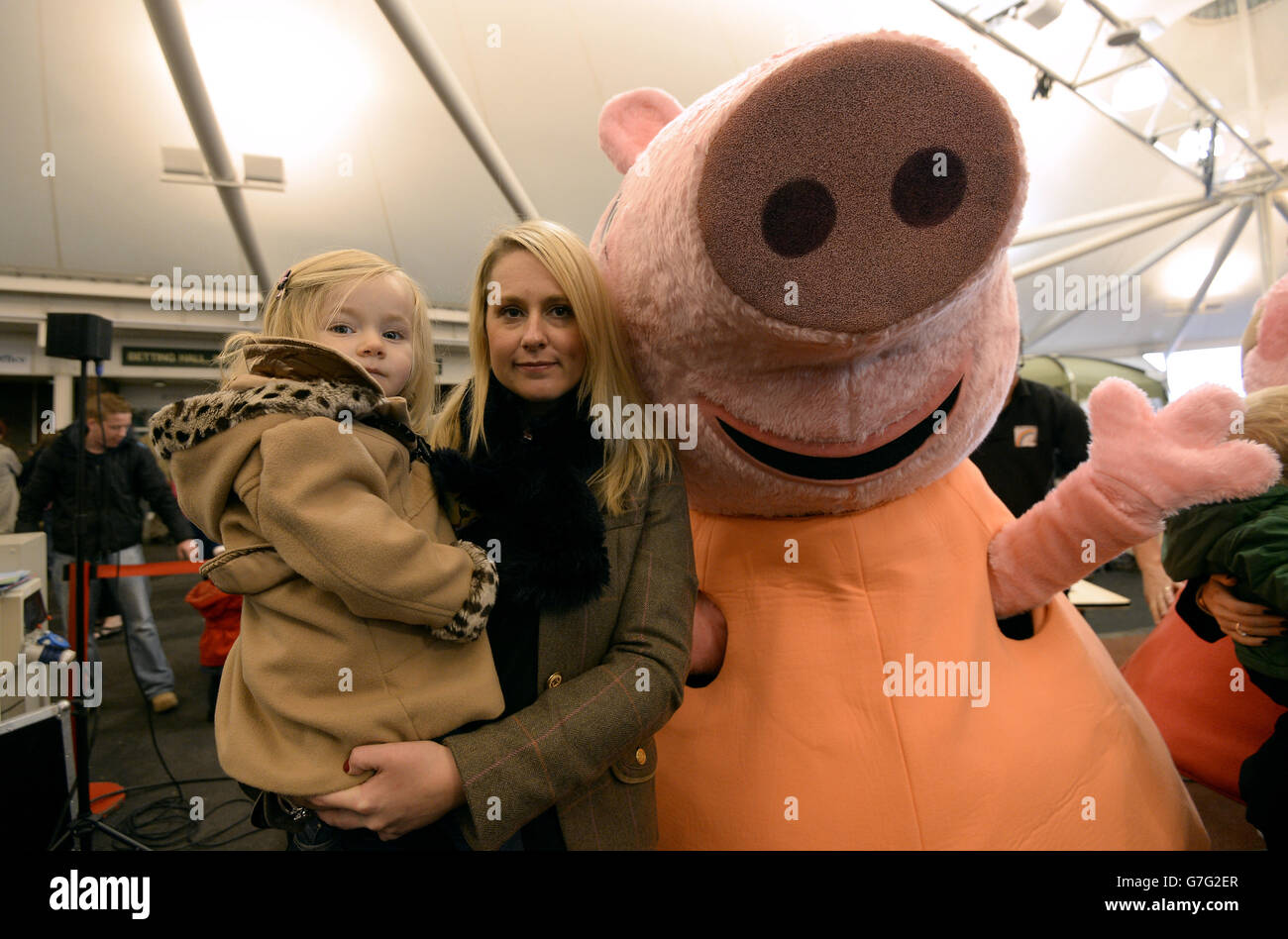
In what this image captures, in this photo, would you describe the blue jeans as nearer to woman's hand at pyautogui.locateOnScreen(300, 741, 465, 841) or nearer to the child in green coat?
woman's hand at pyautogui.locateOnScreen(300, 741, 465, 841)

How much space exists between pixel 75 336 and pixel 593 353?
81.6 inches

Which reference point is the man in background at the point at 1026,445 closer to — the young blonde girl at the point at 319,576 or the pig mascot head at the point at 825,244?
the pig mascot head at the point at 825,244

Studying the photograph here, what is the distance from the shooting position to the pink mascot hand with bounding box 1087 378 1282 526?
3.18 feet

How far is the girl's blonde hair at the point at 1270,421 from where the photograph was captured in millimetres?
1044

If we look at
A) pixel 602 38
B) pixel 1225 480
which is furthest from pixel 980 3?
pixel 1225 480

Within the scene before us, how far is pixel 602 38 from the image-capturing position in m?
5.74

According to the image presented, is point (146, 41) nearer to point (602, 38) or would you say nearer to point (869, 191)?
point (602, 38)

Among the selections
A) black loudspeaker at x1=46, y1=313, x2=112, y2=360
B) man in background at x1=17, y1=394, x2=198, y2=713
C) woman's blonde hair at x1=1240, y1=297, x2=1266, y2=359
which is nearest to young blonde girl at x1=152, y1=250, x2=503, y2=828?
woman's blonde hair at x1=1240, y1=297, x2=1266, y2=359

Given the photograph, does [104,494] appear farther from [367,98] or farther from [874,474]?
[874,474]

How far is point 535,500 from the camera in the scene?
903 mm

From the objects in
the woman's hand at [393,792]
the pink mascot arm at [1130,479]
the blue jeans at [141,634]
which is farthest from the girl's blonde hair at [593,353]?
the blue jeans at [141,634]

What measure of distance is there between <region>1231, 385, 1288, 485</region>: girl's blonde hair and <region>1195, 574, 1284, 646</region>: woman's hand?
0.19 meters

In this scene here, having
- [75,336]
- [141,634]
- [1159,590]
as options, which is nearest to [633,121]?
[1159,590]

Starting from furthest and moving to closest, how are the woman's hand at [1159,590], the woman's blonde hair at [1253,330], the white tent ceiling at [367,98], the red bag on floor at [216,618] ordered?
the white tent ceiling at [367,98] → the red bag on floor at [216,618] → the woman's hand at [1159,590] → the woman's blonde hair at [1253,330]
